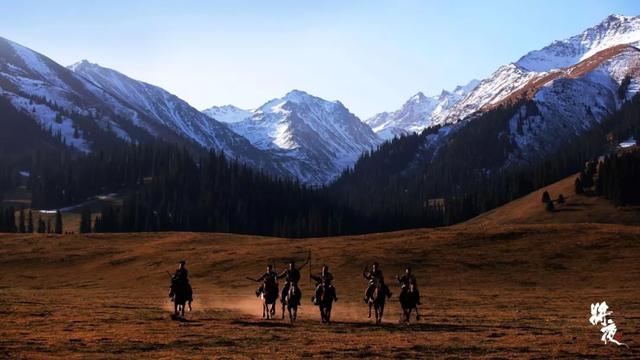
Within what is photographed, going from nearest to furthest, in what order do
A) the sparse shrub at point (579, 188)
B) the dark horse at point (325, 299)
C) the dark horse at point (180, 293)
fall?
the dark horse at point (325, 299) → the dark horse at point (180, 293) → the sparse shrub at point (579, 188)

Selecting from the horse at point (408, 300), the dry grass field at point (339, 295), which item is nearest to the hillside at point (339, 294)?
the dry grass field at point (339, 295)

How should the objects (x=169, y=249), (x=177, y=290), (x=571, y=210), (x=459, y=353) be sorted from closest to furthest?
(x=459, y=353), (x=177, y=290), (x=169, y=249), (x=571, y=210)

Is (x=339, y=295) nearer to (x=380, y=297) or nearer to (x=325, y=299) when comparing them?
(x=380, y=297)

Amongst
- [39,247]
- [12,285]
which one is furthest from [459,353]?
[39,247]

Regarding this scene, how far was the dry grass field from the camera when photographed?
28172 mm

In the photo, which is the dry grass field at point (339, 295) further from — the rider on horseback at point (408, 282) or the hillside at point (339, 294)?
the rider on horseback at point (408, 282)

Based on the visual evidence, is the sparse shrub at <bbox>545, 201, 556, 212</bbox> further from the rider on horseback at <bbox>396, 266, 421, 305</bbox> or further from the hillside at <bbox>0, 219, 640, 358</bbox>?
the rider on horseback at <bbox>396, 266, 421, 305</bbox>

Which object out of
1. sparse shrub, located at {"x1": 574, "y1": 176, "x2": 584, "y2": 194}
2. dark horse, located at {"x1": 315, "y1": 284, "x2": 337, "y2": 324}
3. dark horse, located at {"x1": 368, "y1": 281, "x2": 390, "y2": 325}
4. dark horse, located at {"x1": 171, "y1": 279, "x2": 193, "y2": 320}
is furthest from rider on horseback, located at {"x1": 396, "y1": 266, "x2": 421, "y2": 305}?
sparse shrub, located at {"x1": 574, "y1": 176, "x2": 584, "y2": 194}

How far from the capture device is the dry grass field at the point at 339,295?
28172mm

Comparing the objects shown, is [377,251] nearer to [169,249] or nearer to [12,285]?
[169,249]

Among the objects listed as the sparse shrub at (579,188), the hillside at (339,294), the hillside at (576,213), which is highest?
the sparse shrub at (579,188)

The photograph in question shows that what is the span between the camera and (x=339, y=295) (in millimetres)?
62156

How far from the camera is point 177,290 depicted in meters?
40.8

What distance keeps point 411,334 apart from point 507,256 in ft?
178
